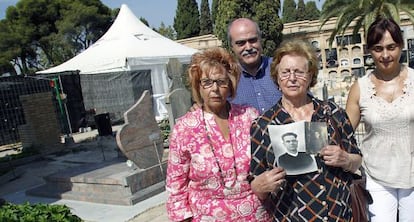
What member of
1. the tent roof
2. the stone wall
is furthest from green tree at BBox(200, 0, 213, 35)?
the stone wall

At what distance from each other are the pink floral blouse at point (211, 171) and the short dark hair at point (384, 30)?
0.83 metres

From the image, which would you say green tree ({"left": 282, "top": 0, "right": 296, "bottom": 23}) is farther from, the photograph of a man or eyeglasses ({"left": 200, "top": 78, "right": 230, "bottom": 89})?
the photograph of a man

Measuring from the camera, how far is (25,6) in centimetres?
3494

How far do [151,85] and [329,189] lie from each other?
50.6 feet

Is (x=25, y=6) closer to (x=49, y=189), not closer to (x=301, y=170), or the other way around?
(x=49, y=189)

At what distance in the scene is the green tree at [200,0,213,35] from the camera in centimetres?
3868

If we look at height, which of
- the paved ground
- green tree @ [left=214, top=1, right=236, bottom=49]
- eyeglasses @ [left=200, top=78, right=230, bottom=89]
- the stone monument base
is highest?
green tree @ [left=214, top=1, right=236, bottom=49]

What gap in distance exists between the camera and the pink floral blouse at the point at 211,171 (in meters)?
1.97

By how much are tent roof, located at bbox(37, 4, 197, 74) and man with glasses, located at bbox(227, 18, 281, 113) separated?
12934 mm

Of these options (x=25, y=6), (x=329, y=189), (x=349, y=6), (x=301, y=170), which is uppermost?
(x=25, y=6)

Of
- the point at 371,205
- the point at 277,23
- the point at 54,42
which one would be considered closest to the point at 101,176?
the point at 371,205

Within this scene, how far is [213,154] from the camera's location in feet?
6.48

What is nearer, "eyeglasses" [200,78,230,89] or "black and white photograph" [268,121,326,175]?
"black and white photograph" [268,121,326,175]

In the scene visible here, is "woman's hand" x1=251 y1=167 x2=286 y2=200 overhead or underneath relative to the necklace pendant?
overhead
